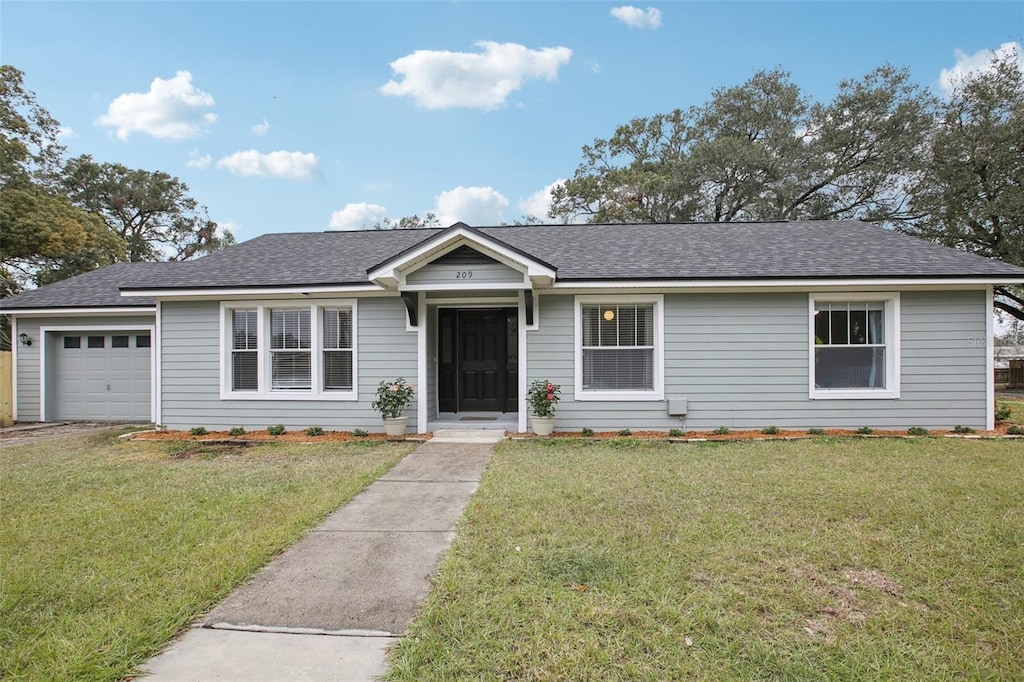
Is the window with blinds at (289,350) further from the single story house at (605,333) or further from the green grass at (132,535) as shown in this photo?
the green grass at (132,535)

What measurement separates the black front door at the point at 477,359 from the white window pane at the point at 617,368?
1652mm

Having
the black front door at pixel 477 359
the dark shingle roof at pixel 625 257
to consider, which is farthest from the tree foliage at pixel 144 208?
the black front door at pixel 477 359

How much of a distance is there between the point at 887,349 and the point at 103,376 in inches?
613

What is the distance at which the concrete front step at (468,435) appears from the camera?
8.07 m

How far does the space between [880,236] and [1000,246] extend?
11450 mm

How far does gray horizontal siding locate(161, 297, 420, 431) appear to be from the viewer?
8.67m

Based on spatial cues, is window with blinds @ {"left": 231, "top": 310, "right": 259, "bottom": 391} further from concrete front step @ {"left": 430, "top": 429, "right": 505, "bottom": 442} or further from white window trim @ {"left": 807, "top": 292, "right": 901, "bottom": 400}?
white window trim @ {"left": 807, "top": 292, "right": 901, "bottom": 400}

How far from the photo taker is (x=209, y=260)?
392 inches

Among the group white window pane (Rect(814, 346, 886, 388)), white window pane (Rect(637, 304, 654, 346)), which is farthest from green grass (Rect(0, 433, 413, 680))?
white window pane (Rect(814, 346, 886, 388))

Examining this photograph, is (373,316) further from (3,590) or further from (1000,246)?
(1000,246)

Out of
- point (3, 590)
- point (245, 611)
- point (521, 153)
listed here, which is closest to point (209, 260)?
point (3, 590)

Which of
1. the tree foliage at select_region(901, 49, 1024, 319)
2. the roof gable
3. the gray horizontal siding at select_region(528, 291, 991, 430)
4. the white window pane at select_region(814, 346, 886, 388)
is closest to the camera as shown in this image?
the roof gable

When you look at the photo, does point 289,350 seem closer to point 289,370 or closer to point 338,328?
point 289,370

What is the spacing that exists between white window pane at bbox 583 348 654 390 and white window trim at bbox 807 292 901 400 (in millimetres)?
2614
